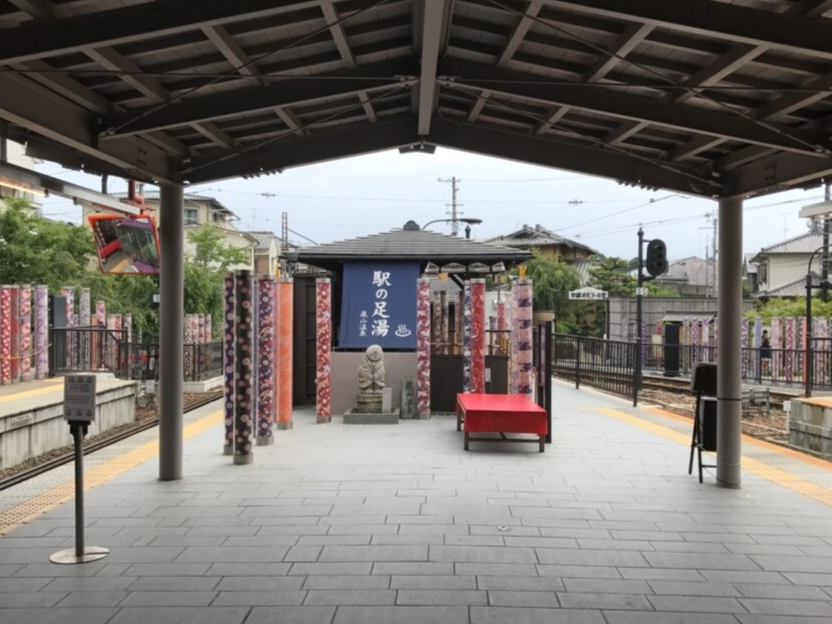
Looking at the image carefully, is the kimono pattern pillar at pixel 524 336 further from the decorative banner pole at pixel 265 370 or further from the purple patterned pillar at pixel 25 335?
the purple patterned pillar at pixel 25 335

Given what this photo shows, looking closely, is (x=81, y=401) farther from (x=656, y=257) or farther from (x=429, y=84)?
(x=656, y=257)

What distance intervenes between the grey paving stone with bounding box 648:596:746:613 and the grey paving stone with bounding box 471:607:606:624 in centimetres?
46

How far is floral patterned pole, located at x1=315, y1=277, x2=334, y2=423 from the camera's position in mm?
11656

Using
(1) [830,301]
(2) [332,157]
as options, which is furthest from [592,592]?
(1) [830,301]

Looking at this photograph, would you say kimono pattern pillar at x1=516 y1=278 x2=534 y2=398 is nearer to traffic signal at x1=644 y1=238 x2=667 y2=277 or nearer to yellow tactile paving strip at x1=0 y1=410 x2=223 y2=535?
yellow tactile paving strip at x1=0 y1=410 x2=223 y2=535

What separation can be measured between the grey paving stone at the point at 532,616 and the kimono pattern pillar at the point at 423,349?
8.04m

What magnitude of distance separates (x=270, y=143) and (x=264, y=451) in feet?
13.8

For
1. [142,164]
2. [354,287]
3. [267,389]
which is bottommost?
[267,389]

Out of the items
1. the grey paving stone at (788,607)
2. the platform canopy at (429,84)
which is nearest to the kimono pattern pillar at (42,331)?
the platform canopy at (429,84)

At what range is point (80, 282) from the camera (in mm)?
22344

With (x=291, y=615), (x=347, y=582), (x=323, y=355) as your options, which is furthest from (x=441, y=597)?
(x=323, y=355)

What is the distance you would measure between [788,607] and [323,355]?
8661 millimetres

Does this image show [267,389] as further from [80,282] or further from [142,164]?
[80,282]

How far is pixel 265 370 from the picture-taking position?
364 inches
